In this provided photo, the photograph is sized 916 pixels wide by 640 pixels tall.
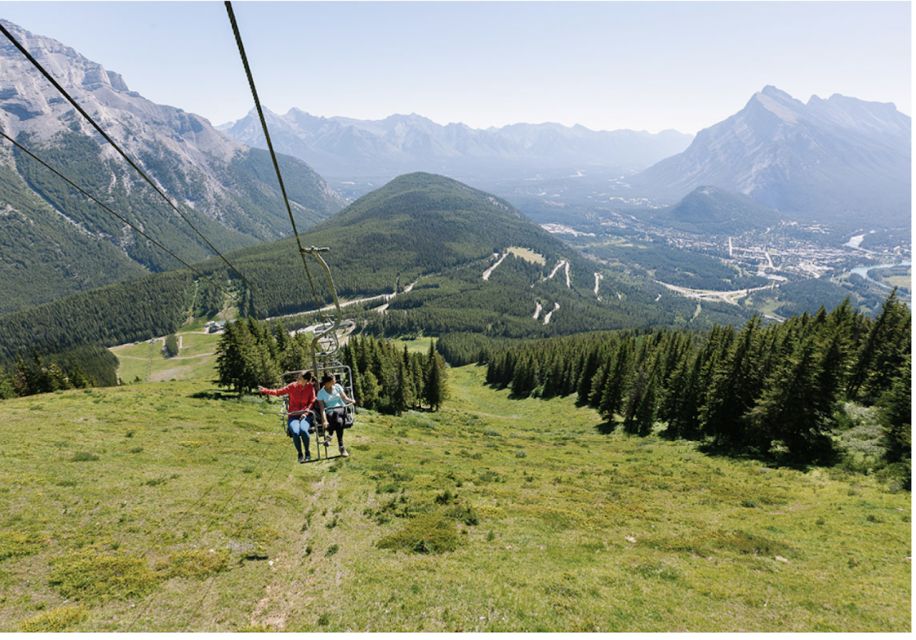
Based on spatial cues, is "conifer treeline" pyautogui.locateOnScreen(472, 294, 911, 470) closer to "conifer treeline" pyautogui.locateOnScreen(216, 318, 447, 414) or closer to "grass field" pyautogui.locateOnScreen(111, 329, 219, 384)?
"conifer treeline" pyautogui.locateOnScreen(216, 318, 447, 414)

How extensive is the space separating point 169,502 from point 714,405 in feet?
191

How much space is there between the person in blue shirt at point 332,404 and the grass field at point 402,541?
6028 millimetres

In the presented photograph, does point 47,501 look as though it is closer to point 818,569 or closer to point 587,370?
point 818,569

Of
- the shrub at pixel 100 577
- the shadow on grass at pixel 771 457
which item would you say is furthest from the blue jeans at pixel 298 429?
the shadow on grass at pixel 771 457

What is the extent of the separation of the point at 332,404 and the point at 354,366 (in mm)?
56167

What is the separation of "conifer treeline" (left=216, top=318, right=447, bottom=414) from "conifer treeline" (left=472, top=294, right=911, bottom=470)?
3479cm

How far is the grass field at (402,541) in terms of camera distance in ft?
57.7

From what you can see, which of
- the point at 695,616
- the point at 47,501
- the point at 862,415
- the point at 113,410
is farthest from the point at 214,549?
the point at 862,415

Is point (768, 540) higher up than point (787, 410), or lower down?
higher up

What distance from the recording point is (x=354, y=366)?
7731cm

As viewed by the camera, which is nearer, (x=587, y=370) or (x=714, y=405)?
(x=714, y=405)

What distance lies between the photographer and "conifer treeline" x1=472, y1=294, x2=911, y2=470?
4456 cm

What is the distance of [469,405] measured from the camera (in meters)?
110

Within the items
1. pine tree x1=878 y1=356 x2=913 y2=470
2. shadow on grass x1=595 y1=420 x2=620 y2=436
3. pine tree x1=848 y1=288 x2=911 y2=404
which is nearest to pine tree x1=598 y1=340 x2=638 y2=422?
shadow on grass x1=595 y1=420 x2=620 y2=436
